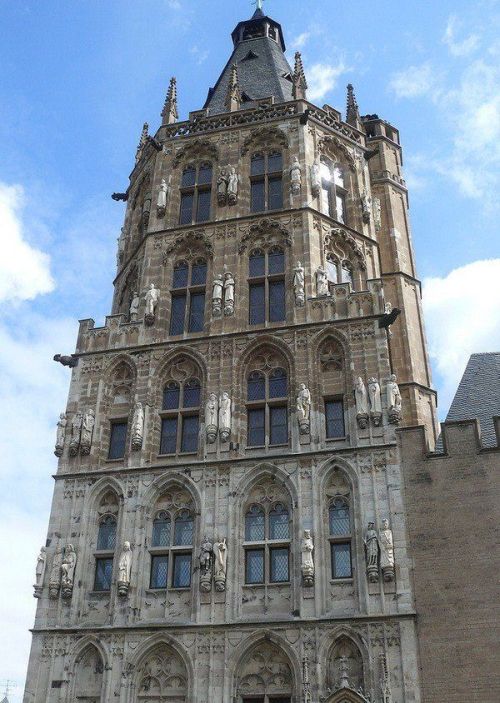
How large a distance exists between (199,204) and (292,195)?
3619 millimetres

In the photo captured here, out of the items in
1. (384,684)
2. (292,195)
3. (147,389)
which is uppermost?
(292,195)

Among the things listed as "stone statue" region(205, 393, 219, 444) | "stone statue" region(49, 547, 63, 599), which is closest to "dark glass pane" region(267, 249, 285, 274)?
"stone statue" region(205, 393, 219, 444)

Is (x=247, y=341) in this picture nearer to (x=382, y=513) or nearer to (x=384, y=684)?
(x=382, y=513)

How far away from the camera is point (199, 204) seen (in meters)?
29.9

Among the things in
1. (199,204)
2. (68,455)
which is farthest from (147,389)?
(199,204)

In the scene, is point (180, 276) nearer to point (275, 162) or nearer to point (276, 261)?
point (276, 261)

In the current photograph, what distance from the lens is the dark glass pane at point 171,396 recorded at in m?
25.4

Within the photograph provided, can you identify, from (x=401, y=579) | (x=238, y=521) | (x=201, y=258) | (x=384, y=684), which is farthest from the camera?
(x=201, y=258)

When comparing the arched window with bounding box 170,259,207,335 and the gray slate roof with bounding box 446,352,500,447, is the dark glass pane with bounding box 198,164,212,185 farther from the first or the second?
the gray slate roof with bounding box 446,352,500,447

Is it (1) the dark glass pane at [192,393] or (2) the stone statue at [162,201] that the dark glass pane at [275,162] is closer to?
(2) the stone statue at [162,201]

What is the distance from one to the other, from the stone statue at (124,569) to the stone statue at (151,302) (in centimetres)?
779

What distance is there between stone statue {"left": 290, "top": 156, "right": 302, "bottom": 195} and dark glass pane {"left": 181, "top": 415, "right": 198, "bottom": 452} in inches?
357

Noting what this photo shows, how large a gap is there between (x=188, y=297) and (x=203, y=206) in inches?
167

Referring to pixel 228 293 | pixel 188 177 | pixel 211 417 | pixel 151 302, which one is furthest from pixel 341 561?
pixel 188 177
